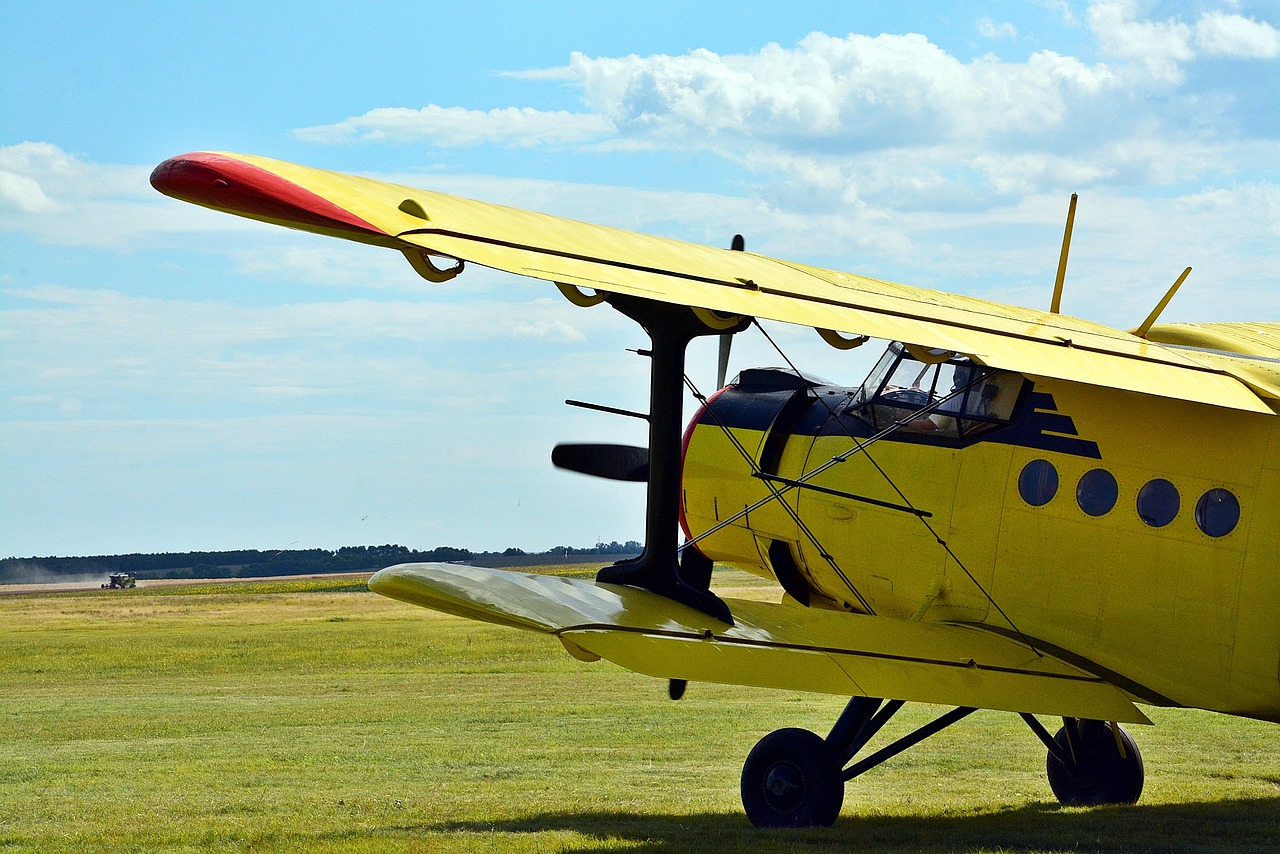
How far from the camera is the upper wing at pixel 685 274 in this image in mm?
4969

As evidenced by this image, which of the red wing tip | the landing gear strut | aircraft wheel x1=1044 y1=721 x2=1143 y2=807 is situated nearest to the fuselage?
the landing gear strut

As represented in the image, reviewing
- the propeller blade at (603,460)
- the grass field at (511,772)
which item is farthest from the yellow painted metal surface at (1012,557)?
the propeller blade at (603,460)

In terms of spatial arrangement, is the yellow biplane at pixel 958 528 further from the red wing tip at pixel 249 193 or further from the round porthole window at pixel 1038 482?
the red wing tip at pixel 249 193

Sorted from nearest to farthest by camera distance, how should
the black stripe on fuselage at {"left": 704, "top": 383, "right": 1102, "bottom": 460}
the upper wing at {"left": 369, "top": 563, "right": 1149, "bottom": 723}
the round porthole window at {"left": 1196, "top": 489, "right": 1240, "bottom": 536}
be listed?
the upper wing at {"left": 369, "top": 563, "right": 1149, "bottom": 723}
the round porthole window at {"left": 1196, "top": 489, "right": 1240, "bottom": 536}
the black stripe on fuselage at {"left": 704, "top": 383, "right": 1102, "bottom": 460}

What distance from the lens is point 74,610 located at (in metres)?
52.8

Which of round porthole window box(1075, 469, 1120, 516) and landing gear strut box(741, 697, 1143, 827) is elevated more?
round porthole window box(1075, 469, 1120, 516)

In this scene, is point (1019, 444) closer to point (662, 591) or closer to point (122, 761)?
point (662, 591)

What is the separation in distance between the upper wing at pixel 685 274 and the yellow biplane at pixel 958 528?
3 centimetres

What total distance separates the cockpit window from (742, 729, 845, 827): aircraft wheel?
220 centimetres

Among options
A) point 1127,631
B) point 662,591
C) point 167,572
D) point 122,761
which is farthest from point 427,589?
point 167,572

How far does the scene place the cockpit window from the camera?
334 inches

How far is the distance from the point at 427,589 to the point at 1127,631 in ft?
13.4

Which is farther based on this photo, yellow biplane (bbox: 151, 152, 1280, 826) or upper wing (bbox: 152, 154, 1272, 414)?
yellow biplane (bbox: 151, 152, 1280, 826)

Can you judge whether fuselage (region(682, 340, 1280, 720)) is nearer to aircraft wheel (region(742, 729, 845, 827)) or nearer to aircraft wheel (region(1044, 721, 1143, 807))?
aircraft wheel (region(742, 729, 845, 827))
